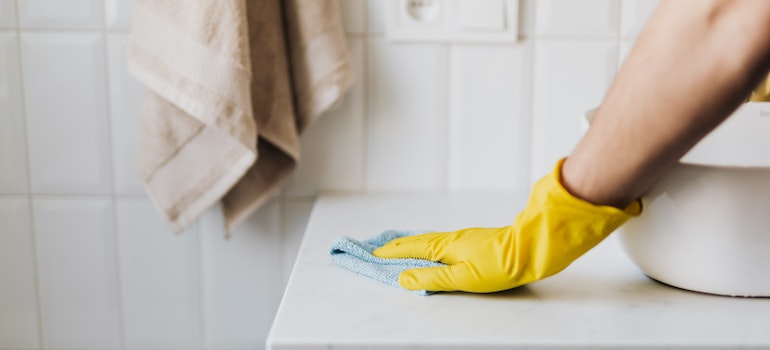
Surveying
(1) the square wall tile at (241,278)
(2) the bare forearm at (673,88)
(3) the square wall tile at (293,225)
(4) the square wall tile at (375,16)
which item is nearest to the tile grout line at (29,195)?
(1) the square wall tile at (241,278)

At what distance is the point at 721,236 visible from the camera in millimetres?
689

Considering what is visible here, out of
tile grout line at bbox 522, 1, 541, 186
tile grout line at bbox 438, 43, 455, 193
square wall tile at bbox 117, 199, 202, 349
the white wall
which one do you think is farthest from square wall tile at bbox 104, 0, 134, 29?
tile grout line at bbox 522, 1, 541, 186

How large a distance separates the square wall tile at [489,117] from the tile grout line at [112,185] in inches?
18.0

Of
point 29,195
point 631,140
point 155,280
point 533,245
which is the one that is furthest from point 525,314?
point 29,195

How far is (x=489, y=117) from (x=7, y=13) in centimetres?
A: 65

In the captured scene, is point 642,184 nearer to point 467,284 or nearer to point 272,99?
point 467,284

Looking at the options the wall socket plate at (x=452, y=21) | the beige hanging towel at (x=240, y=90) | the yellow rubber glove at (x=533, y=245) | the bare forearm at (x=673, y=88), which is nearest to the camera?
the bare forearm at (x=673, y=88)

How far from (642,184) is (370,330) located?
24 cm

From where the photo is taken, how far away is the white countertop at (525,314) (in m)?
0.62

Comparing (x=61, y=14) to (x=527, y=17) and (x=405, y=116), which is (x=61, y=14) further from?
(x=527, y=17)

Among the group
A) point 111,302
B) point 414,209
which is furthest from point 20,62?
point 414,209

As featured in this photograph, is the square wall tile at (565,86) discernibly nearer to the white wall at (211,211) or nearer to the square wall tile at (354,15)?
the white wall at (211,211)

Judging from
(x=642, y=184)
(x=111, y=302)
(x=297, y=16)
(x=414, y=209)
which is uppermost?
(x=297, y=16)

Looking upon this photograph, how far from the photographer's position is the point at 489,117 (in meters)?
1.12
